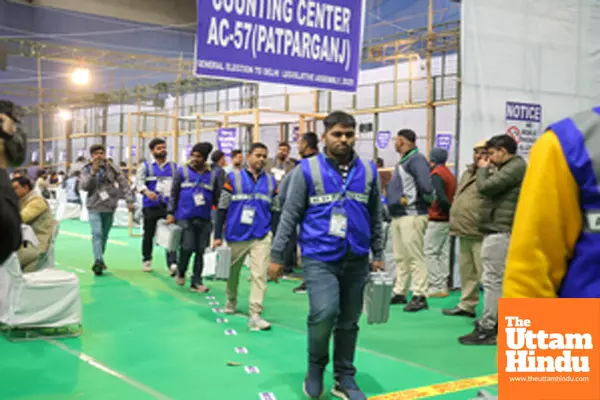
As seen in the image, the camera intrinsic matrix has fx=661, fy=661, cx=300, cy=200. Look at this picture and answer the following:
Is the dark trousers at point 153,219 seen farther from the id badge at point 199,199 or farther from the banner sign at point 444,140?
the banner sign at point 444,140

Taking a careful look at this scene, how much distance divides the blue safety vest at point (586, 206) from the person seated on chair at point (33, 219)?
572 cm

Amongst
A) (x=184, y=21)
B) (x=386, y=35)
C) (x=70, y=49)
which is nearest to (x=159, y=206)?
(x=184, y=21)

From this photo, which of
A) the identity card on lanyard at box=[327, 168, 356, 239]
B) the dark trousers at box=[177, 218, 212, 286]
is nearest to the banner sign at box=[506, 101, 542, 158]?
the dark trousers at box=[177, 218, 212, 286]

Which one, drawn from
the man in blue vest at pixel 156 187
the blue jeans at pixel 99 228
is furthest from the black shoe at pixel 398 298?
the blue jeans at pixel 99 228

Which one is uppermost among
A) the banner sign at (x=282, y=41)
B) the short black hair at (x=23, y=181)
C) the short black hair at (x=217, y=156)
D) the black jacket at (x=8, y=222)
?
the banner sign at (x=282, y=41)

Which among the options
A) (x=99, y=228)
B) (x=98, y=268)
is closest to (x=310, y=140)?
(x=99, y=228)

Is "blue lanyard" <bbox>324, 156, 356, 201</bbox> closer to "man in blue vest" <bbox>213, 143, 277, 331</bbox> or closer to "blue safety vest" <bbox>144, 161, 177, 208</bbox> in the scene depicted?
"man in blue vest" <bbox>213, 143, 277, 331</bbox>

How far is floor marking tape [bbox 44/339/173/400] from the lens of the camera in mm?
4406

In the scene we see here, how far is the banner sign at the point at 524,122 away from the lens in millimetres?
8273

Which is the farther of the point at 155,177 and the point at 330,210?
the point at 155,177

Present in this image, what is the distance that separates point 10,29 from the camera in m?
30.6

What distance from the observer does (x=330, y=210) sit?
4160 millimetres

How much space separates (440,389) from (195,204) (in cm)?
464

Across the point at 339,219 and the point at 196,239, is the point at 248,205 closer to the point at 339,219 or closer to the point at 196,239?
the point at 196,239
